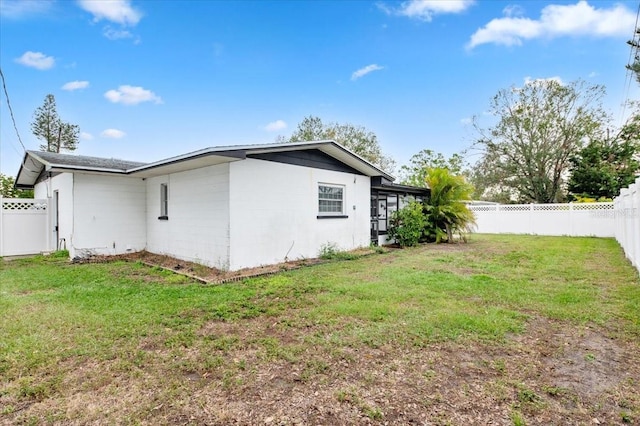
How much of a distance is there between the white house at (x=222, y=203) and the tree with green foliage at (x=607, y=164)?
1520 centimetres

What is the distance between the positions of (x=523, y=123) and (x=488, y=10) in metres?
14.7

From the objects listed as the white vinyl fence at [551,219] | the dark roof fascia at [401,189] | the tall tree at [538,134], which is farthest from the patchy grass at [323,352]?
the tall tree at [538,134]

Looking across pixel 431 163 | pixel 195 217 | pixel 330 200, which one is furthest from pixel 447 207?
pixel 431 163

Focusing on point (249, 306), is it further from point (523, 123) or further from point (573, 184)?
point (523, 123)

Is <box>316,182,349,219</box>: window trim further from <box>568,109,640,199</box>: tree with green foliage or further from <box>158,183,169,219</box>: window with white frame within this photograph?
<box>568,109,640,199</box>: tree with green foliage

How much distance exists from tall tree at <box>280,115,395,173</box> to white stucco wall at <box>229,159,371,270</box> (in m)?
17.7

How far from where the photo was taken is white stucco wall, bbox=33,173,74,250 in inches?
381

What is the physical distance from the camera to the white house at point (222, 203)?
7488 mm

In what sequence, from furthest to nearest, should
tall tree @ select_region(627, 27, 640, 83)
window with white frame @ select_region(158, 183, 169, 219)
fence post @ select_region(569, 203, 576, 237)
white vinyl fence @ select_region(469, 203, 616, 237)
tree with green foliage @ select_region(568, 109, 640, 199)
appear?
tree with green foliage @ select_region(568, 109, 640, 199) → fence post @ select_region(569, 203, 576, 237) → white vinyl fence @ select_region(469, 203, 616, 237) → window with white frame @ select_region(158, 183, 169, 219) → tall tree @ select_region(627, 27, 640, 83)

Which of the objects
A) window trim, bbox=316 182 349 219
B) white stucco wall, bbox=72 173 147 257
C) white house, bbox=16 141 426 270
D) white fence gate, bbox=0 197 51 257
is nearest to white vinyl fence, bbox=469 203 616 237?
white house, bbox=16 141 426 270

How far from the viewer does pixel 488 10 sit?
1070 cm

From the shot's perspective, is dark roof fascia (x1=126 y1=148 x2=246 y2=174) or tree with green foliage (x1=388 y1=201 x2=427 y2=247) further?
tree with green foliage (x1=388 y1=201 x2=427 y2=247)

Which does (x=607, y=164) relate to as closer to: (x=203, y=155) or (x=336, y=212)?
(x=336, y=212)

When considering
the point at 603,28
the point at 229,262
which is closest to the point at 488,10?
the point at 603,28
